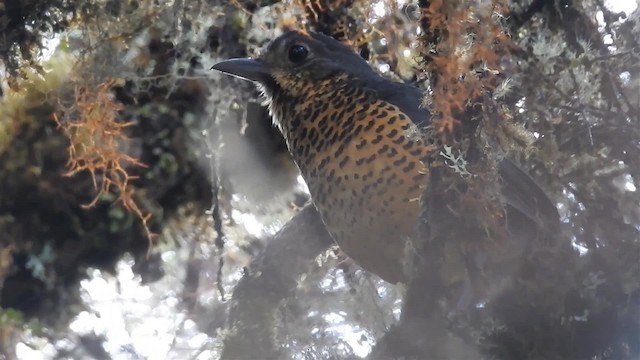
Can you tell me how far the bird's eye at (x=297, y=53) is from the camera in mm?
2373

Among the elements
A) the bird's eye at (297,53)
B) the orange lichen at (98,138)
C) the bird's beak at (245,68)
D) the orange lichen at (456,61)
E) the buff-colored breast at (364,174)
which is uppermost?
the bird's eye at (297,53)

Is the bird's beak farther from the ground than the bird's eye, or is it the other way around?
the bird's eye

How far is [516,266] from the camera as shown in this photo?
176 centimetres

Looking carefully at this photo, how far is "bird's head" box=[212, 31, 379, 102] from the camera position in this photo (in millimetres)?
2346

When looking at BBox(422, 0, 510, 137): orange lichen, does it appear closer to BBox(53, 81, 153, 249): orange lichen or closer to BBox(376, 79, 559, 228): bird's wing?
BBox(376, 79, 559, 228): bird's wing

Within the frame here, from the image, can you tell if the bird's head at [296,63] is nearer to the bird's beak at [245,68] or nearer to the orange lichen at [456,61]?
the bird's beak at [245,68]

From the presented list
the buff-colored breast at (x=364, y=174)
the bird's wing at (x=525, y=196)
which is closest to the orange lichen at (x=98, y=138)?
the buff-colored breast at (x=364, y=174)

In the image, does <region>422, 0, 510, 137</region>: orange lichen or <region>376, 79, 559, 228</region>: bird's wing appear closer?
<region>422, 0, 510, 137</region>: orange lichen

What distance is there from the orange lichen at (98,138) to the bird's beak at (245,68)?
0.23 meters

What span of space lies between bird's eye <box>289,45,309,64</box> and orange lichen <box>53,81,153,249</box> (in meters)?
0.39

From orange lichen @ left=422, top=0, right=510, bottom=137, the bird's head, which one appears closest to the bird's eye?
the bird's head

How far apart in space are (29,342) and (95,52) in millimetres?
627

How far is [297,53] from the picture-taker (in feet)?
7.84

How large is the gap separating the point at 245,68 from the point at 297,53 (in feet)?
0.43
